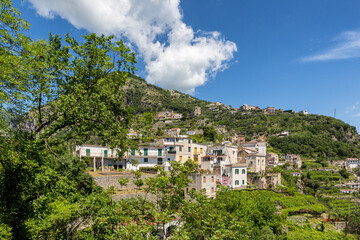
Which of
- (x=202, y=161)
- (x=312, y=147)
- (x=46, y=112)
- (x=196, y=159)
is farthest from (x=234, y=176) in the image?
(x=312, y=147)

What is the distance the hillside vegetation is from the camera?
358 ft

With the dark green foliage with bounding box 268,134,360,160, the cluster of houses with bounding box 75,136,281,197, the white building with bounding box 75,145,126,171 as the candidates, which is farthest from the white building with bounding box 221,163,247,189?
the dark green foliage with bounding box 268,134,360,160

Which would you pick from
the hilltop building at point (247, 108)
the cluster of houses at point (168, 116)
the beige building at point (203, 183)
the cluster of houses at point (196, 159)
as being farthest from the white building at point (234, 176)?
the hilltop building at point (247, 108)

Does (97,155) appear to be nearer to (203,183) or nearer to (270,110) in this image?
(203,183)

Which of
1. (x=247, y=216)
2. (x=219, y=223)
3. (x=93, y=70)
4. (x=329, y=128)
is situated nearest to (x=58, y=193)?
(x=93, y=70)

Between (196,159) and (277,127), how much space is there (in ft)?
357

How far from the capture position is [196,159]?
42562 millimetres

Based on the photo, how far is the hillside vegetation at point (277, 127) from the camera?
109188mm

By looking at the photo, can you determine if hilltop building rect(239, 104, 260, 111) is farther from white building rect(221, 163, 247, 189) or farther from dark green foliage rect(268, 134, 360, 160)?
white building rect(221, 163, 247, 189)

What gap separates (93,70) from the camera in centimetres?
666

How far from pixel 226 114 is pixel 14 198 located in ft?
540

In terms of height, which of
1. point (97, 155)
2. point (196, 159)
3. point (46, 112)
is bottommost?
point (196, 159)

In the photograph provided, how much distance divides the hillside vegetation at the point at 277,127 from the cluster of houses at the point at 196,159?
1741 inches

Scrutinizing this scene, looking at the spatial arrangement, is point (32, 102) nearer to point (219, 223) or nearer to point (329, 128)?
point (219, 223)
